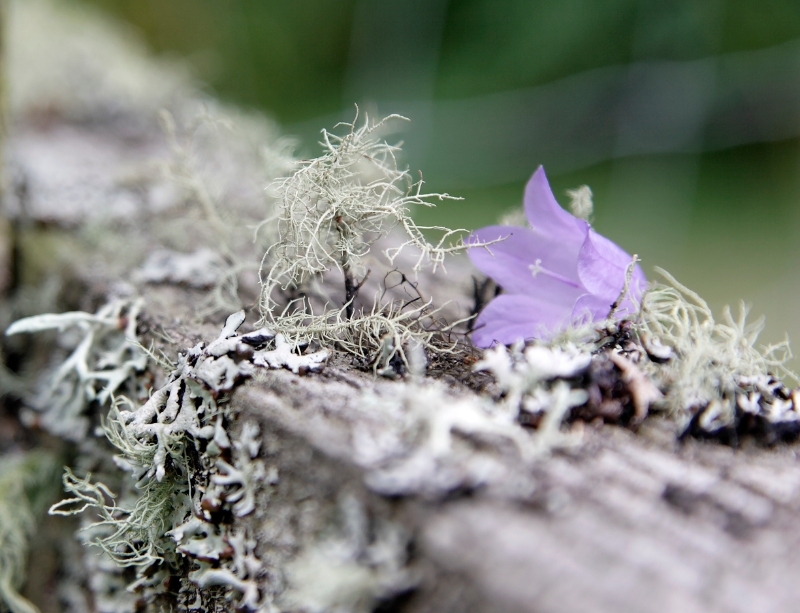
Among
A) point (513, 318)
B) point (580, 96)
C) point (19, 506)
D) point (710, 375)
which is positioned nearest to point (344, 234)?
point (513, 318)

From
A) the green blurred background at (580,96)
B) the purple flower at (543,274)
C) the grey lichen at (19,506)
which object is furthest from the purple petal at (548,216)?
the green blurred background at (580,96)

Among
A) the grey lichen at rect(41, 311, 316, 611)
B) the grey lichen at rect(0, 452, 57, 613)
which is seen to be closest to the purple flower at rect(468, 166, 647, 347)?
the grey lichen at rect(41, 311, 316, 611)

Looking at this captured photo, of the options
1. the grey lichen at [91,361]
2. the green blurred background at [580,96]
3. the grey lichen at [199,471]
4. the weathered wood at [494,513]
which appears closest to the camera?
the weathered wood at [494,513]

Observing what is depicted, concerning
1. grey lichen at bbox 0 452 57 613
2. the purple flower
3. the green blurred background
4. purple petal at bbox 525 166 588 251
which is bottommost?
grey lichen at bbox 0 452 57 613

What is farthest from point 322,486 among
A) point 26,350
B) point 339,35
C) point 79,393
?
point 339,35

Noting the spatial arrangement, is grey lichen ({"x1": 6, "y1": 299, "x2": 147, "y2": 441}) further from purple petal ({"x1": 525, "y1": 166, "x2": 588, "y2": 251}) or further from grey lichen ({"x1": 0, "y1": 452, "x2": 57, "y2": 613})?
purple petal ({"x1": 525, "y1": 166, "x2": 588, "y2": 251})

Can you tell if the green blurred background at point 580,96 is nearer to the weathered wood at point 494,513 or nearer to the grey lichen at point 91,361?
the grey lichen at point 91,361

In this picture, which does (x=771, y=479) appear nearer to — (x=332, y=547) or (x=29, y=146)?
(x=332, y=547)
